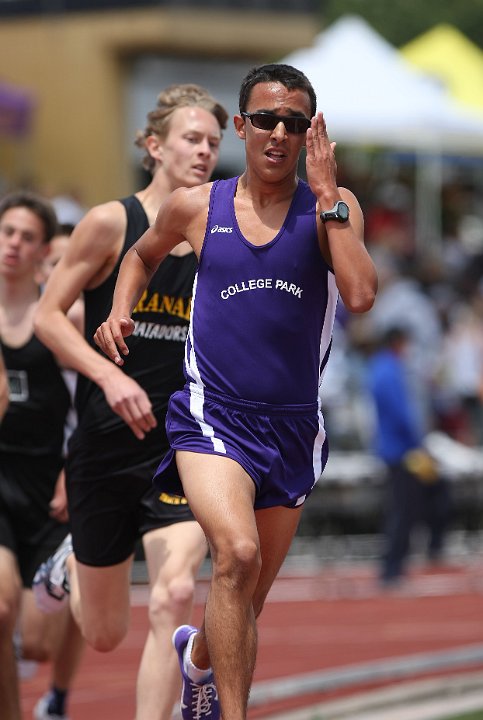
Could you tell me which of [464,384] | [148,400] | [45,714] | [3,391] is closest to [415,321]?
[464,384]

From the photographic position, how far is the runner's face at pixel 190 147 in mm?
7328

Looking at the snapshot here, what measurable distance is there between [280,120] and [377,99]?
48.9 feet

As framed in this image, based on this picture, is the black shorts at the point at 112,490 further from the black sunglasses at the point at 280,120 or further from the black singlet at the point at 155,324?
the black sunglasses at the point at 280,120

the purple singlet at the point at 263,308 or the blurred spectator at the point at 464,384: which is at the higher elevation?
the purple singlet at the point at 263,308

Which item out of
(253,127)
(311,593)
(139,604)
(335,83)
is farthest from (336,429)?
(253,127)

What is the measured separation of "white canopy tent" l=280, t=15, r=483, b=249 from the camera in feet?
67.3

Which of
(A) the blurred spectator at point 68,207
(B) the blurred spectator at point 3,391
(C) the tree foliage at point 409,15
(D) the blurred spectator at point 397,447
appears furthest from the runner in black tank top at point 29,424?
(C) the tree foliage at point 409,15

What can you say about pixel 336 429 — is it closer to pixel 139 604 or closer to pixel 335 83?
pixel 139 604

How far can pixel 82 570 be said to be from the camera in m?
7.35

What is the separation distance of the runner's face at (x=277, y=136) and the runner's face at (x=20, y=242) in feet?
7.09

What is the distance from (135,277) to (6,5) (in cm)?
A: 1674

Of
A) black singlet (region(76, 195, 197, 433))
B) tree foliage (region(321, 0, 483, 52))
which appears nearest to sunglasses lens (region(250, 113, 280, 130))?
black singlet (region(76, 195, 197, 433))

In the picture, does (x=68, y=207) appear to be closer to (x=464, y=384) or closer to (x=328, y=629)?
(x=464, y=384)

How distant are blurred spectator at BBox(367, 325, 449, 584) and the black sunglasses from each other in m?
9.58
